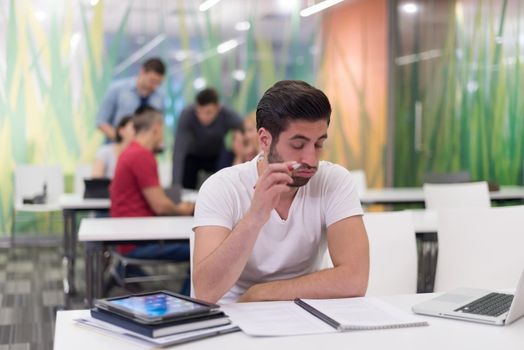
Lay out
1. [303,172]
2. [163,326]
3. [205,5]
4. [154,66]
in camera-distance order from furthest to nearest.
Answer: [205,5], [154,66], [303,172], [163,326]

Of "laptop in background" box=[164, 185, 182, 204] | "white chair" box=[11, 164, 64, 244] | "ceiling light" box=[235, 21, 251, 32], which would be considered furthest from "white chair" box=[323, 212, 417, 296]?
"ceiling light" box=[235, 21, 251, 32]

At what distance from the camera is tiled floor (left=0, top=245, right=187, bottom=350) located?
4543 millimetres

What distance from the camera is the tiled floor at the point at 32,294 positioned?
454cm

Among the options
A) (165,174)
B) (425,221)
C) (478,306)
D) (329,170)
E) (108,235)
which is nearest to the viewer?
(478,306)

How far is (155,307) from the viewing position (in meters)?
1.85

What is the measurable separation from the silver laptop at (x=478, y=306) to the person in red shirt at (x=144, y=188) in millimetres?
2557

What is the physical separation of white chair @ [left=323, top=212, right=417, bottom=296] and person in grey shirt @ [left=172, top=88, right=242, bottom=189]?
4417mm

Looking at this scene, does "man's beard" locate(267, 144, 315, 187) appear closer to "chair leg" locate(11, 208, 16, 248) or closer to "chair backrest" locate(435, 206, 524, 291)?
"chair backrest" locate(435, 206, 524, 291)

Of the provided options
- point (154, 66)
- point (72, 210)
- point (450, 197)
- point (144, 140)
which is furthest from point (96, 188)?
point (450, 197)

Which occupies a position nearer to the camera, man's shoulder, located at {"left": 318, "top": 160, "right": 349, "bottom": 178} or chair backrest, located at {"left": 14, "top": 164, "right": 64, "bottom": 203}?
man's shoulder, located at {"left": 318, "top": 160, "right": 349, "bottom": 178}

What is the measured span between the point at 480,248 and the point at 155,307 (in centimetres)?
167

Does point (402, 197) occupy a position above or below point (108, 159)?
below

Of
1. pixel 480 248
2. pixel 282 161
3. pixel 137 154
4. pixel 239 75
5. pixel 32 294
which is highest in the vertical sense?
pixel 239 75

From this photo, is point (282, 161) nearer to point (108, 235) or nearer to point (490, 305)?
point (490, 305)
